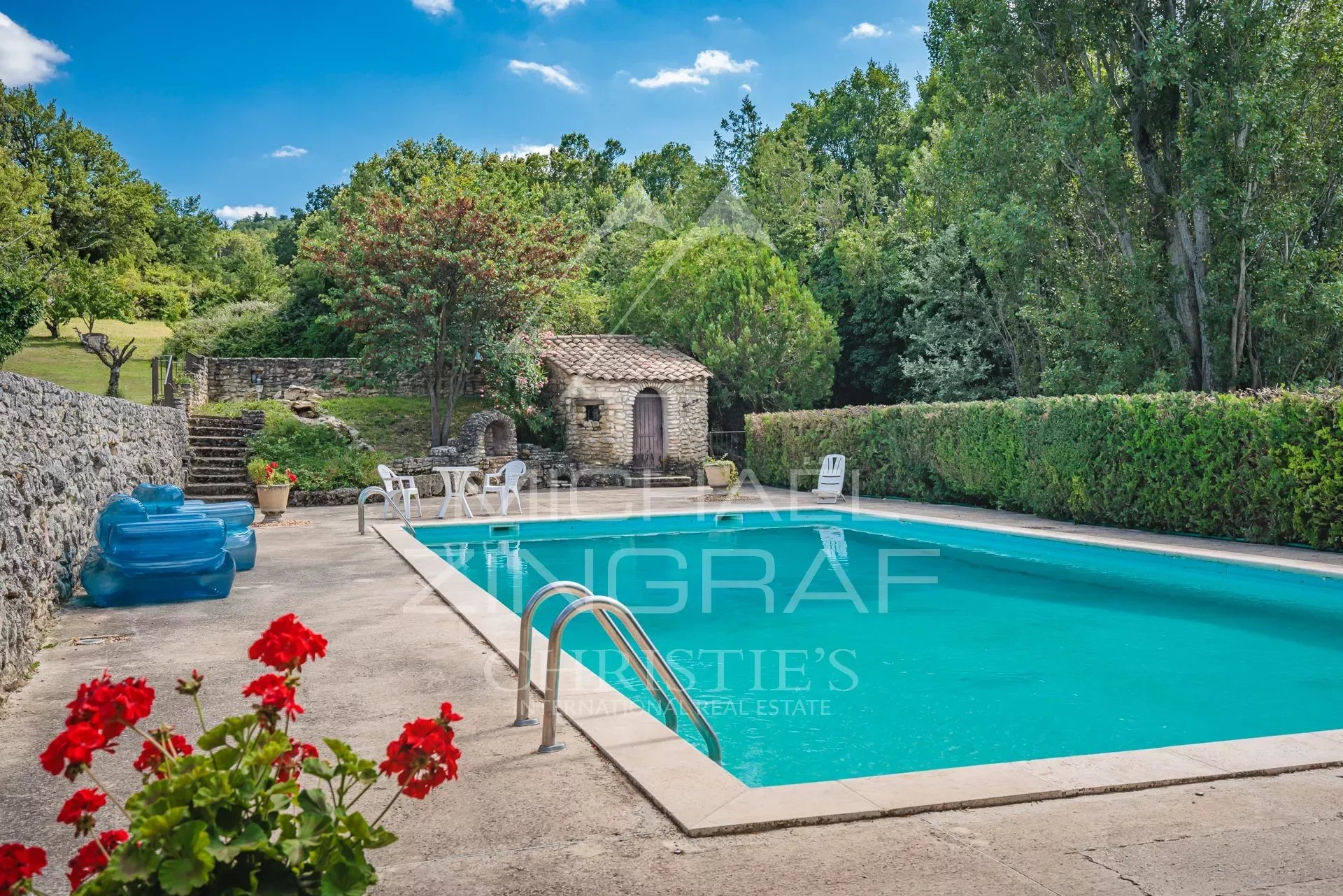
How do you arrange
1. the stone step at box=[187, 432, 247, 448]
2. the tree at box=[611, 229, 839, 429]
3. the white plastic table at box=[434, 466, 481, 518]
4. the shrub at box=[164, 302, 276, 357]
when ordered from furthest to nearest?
the shrub at box=[164, 302, 276, 357] < the tree at box=[611, 229, 839, 429] < the stone step at box=[187, 432, 247, 448] < the white plastic table at box=[434, 466, 481, 518]

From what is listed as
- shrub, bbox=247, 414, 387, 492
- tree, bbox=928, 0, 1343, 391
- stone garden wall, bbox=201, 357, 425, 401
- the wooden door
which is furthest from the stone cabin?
tree, bbox=928, 0, 1343, 391

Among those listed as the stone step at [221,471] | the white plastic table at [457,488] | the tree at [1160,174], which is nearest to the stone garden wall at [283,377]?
the stone step at [221,471]

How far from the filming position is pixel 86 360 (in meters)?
28.2

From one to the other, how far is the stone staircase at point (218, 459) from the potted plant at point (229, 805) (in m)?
16.1

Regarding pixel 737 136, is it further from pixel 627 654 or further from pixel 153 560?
pixel 627 654

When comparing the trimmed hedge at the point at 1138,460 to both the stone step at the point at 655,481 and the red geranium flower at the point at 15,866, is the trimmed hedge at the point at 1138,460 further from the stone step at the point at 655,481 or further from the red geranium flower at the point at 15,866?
the red geranium flower at the point at 15,866

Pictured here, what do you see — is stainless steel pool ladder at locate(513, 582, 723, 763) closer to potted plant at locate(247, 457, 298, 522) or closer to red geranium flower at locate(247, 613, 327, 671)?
red geranium flower at locate(247, 613, 327, 671)

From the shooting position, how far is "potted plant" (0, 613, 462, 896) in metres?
1.47

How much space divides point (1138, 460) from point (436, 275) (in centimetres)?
1523

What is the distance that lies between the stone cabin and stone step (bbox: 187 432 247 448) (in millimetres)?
7784

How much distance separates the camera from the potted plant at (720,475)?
746 inches

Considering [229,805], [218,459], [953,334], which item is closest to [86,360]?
[218,459]

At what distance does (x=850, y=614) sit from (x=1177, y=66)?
1144cm

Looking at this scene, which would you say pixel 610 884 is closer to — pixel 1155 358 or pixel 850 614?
pixel 850 614
